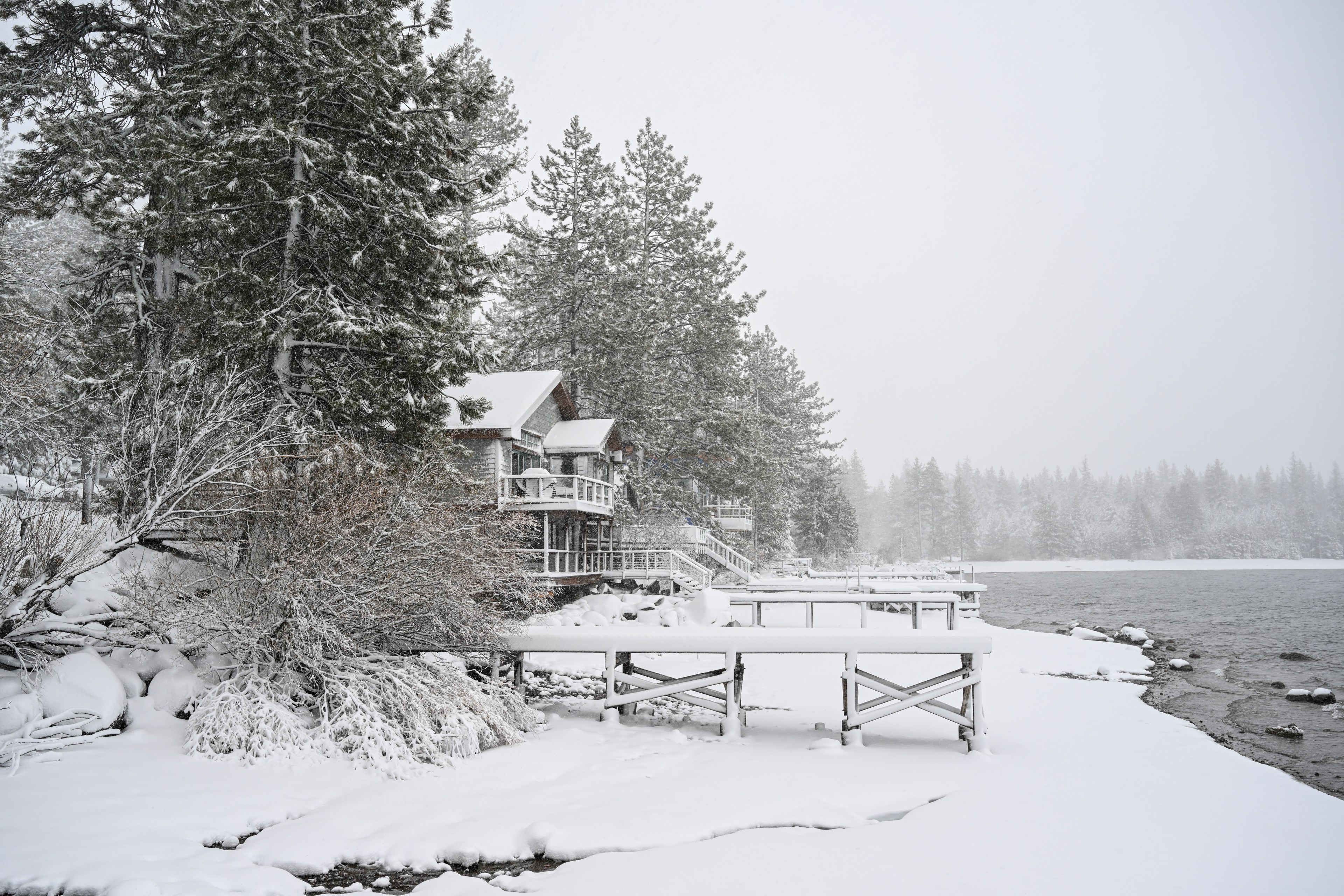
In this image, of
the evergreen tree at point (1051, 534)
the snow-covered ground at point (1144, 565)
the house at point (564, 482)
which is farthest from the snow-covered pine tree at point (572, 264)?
the evergreen tree at point (1051, 534)

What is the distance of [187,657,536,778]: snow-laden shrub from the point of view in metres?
9.21

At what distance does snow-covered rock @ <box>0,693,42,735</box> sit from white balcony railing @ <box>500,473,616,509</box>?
44.9 ft

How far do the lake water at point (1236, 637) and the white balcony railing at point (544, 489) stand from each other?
1537 centimetres

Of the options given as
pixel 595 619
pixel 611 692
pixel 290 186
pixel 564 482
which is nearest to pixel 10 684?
pixel 611 692

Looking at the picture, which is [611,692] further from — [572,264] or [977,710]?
[572,264]

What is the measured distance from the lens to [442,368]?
14.8 meters

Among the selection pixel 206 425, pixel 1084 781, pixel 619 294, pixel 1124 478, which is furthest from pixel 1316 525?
pixel 206 425

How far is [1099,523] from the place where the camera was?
11369 cm

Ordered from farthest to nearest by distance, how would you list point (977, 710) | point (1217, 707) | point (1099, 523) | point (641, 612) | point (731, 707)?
point (1099, 523) < point (641, 612) < point (1217, 707) < point (731, 707) < point (977, 710)

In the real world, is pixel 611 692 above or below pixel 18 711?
below

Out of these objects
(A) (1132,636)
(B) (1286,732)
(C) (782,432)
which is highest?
(C) (782,432)

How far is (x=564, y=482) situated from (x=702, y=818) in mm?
17735

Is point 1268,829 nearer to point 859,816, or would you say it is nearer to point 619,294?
point 859,816

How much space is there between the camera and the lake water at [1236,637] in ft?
42.6
